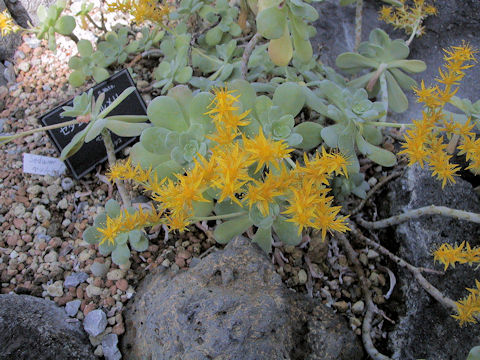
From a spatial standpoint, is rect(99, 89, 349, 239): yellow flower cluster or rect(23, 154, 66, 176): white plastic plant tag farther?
rect(23, 154, 66, 176): white plastic plant tag

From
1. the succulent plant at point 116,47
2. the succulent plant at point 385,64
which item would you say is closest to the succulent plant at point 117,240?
the succulent plant at point 116,47

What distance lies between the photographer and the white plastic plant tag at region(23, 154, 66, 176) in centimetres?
195

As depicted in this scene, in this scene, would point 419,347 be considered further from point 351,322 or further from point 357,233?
point 357,233

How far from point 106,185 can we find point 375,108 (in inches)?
48.1

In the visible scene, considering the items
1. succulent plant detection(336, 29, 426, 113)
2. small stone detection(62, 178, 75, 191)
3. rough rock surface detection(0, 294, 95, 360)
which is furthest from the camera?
succulent plant detection(336, 29, 426, 113)

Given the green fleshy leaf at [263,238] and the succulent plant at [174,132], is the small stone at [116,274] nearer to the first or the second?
the succulent plant at [174,132]

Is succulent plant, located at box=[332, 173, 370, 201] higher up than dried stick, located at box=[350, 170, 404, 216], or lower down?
higher up

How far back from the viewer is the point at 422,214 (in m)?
1.55

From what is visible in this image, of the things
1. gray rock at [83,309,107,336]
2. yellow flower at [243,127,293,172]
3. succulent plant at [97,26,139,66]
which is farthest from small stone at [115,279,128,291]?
succulent plant at [97,26,139,66]

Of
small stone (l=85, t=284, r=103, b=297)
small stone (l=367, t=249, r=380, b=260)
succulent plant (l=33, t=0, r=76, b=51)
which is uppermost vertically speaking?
succulent plant (l=33, t=0, r=76, b=51)

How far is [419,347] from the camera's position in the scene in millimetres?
1489

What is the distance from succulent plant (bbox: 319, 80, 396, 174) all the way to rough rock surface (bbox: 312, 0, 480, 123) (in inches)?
35.9

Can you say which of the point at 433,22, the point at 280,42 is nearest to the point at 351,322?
the point at 280,42

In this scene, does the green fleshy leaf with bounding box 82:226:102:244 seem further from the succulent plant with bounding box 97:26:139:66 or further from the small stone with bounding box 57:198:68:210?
the succulent plant with bounding box 97:26:139:66
